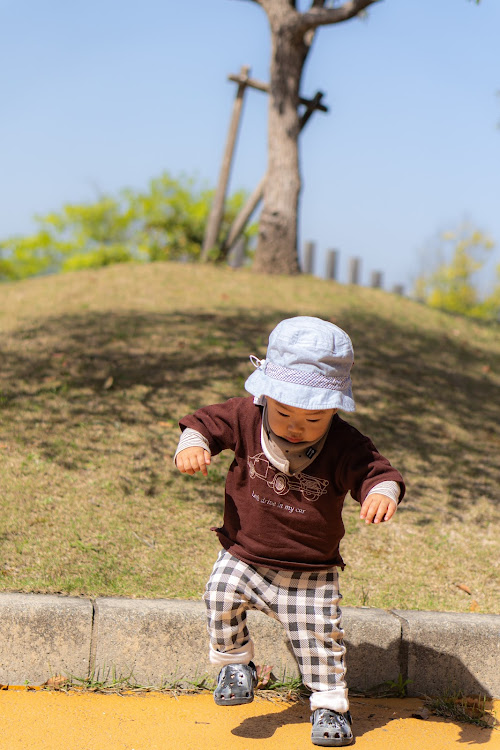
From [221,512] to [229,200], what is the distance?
15.7 metres

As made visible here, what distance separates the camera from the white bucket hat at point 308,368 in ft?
8.78

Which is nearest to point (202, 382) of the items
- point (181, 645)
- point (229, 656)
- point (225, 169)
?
point (181, 645)

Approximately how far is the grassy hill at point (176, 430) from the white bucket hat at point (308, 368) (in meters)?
1.34

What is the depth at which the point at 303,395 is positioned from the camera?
2670 mm

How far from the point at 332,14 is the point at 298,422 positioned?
29.2 ft

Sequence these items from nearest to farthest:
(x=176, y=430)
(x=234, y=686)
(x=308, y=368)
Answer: (x=308, y=368)
(x=234, y=686)
(x=176, y=430)

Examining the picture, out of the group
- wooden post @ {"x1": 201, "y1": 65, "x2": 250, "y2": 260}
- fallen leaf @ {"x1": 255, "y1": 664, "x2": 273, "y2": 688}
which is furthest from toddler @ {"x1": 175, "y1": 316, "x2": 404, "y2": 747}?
wooden post @ {"x1": 201, "y1": 65, "x2": 250, "y2": 260}

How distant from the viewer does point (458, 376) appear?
8.08m

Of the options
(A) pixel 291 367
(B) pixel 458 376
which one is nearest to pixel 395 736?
(A) pixel 291 367

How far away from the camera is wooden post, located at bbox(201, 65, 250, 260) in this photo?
1116 cm

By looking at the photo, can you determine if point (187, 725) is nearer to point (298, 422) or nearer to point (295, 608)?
point (295, 608)

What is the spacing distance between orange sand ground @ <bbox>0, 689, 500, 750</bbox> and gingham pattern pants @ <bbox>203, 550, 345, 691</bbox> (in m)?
0.27

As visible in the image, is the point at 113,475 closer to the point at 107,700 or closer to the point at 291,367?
the point at 107,700

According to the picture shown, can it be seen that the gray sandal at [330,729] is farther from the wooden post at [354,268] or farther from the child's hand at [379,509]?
the wooden post at [354,268]
